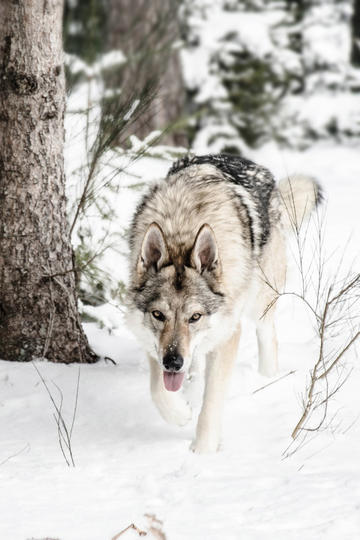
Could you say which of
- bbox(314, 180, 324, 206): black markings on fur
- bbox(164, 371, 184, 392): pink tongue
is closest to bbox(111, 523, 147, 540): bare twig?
bbox(164, 371, 184, 392): pink tongue

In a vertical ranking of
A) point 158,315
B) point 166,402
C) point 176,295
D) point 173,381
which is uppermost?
point 176,295

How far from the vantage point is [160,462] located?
331 centimetres

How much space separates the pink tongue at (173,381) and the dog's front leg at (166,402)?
0.18 metres

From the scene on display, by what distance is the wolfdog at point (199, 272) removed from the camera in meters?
3.49

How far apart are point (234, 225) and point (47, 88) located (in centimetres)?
135

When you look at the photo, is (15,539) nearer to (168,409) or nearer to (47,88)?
(168,409)

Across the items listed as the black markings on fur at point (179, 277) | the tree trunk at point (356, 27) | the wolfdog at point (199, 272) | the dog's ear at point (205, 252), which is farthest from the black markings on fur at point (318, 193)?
the tree trunk at point (356, 27)

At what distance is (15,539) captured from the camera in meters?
2.46

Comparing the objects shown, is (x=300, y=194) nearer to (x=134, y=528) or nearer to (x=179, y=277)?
(x=179, y=277)

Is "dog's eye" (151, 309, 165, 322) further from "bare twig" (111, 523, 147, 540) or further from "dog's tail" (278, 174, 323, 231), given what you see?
"dog's tail" (278, 174, 323, 231)

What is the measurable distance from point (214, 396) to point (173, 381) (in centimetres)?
31

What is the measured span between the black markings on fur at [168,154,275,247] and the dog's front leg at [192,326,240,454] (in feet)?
2.35

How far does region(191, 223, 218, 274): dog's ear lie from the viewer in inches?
136

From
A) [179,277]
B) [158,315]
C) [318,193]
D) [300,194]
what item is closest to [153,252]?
[179,277]
